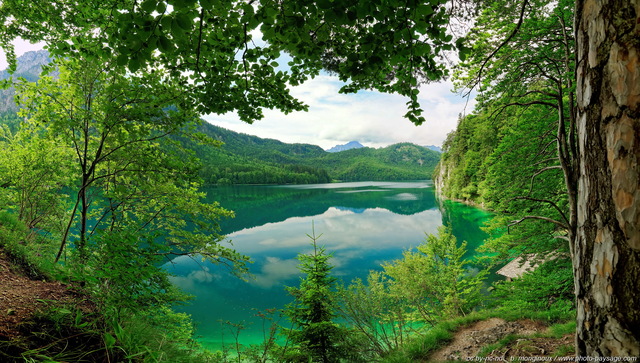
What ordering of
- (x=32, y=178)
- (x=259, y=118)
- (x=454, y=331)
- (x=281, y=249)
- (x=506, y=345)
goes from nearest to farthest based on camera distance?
1. (x=259, y=118)
2. (x=506, y=345)
3. (x=454, y=331)
4. (x=32, y=178)
5. (x=281, y=249)

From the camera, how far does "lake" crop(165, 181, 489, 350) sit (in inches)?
620

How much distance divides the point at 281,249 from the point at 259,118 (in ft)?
86.0

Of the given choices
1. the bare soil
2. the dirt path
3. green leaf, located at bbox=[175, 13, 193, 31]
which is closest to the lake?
the dirt path

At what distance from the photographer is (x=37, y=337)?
81.2 inches

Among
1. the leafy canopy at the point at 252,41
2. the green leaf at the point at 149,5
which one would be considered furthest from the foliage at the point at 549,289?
the green leaf at the point at 149,5

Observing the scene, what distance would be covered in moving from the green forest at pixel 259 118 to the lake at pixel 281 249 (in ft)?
6.36

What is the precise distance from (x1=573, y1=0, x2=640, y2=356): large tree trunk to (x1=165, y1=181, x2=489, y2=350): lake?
5006 millimetres

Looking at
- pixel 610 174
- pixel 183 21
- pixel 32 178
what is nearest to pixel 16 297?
pixel 183 21

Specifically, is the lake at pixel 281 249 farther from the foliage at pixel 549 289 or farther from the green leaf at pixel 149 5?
the foliage at pixel 549 289

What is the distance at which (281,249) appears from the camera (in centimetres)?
2828

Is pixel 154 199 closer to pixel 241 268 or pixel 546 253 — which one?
pixel 241 268

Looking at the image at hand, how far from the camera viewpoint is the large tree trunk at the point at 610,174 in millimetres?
1069

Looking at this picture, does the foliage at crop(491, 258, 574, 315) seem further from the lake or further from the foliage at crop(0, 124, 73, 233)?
the foliage at crop(0, 124, 73, 233)

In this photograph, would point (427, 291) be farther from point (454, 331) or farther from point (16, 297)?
point (16, 297)
